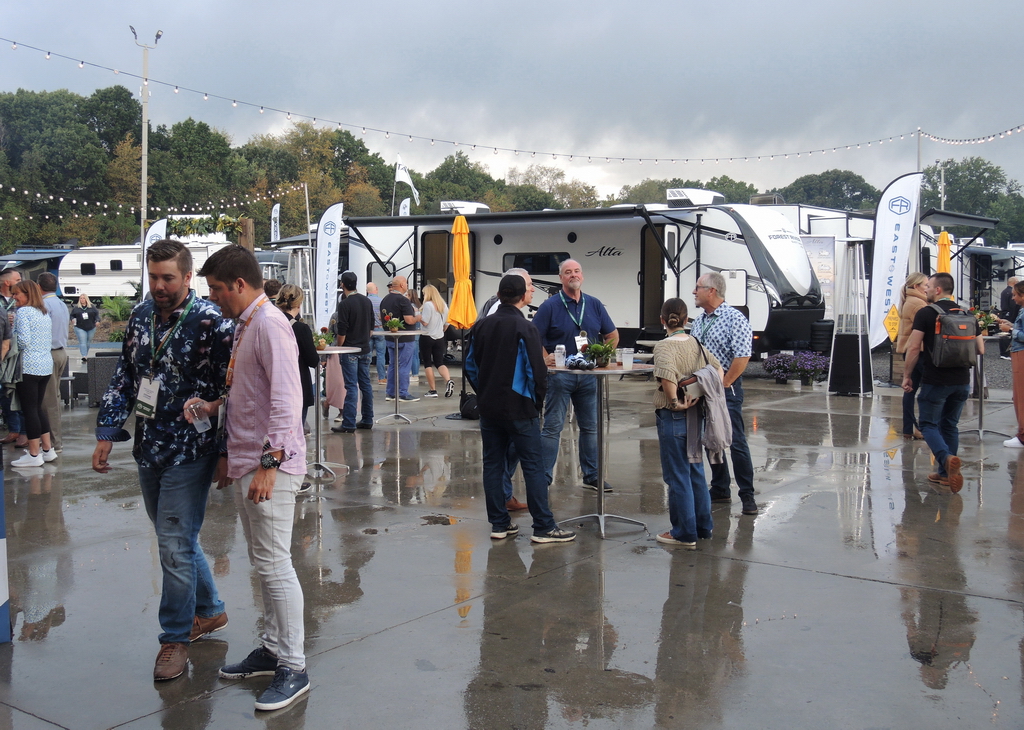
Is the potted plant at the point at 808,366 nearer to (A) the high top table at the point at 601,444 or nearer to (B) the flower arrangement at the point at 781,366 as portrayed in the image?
(B) the flower arrangement at the point at 781,366

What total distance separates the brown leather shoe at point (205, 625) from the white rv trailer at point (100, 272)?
29808mm

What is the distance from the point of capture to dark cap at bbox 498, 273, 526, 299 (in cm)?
572

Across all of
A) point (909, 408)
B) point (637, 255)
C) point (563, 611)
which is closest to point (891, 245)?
point (909, 408)

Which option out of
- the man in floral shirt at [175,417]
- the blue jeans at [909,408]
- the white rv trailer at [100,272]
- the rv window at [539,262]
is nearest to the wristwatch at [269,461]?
the man in floral shirt at [175,417]

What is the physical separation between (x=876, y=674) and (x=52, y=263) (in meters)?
36.9

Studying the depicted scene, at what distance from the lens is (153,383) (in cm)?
383

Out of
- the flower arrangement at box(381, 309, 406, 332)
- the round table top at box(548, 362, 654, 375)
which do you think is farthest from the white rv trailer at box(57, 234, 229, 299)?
the round table top at box(548, 362, 654, 375)

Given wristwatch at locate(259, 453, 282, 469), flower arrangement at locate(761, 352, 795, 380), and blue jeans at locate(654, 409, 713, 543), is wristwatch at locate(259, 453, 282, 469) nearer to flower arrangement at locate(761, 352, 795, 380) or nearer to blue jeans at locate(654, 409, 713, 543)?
blue jeans at locate(654, 409, 713, 543)

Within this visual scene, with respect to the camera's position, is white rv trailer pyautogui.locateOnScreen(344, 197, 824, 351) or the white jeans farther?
white rv trailer pyautogui.locateOnScreen(344, 197, 824, 351)

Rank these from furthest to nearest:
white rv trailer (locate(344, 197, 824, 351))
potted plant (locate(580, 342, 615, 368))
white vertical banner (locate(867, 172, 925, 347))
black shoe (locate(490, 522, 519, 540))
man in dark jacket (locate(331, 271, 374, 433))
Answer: white rv trailer (locate(344, 197, 824, 351)) < white vertical banner (locate(867, 172, 925, 347)) < man in dark jacket (locate(331, 271, 374, 433)) < potted plant (locate(580, 342, 615, 368)) < black shoe (locate(490, 522, 519, 540))

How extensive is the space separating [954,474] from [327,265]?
1017cm

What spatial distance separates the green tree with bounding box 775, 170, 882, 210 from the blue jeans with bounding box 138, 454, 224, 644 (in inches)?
4176

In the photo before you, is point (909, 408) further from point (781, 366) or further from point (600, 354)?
point (781, 366)

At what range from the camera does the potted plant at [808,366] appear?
49.4ft
